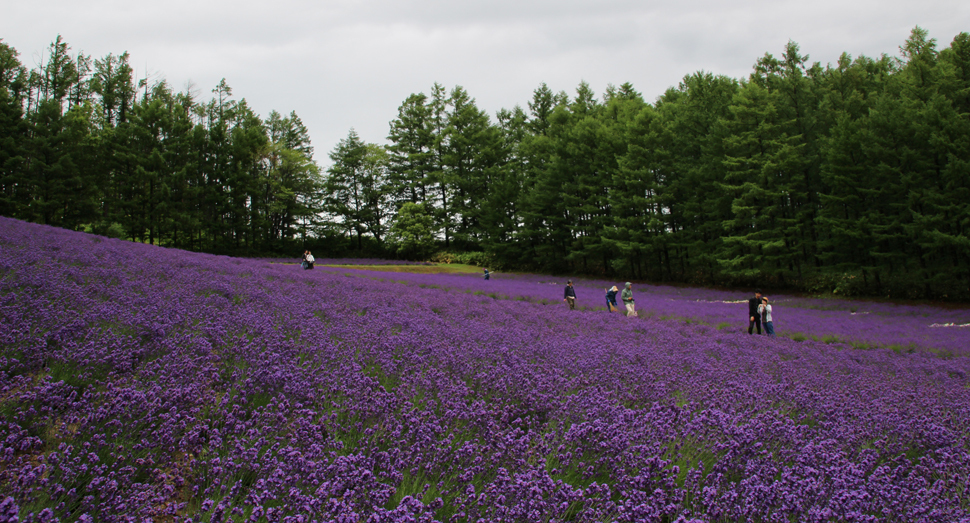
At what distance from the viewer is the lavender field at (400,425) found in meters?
2.31

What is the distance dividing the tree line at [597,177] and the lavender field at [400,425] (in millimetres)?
24219

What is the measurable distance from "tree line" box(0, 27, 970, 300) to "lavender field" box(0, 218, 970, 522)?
24.2 metres

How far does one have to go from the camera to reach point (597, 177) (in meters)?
38.1

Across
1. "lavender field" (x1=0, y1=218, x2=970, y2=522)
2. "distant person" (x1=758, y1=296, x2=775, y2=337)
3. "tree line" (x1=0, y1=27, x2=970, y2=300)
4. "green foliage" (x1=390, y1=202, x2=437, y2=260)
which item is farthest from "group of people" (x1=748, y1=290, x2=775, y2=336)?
"green foliage" (x1=390, y1=202, x2=437, y2=260)

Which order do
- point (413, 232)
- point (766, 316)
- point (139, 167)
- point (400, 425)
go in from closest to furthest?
1. point (400, 425)
2. point (766, 316)
3. point (139, 167)
4. point (413, 232)

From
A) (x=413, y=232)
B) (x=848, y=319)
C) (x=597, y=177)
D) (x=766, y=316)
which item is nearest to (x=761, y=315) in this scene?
(x=766, y=316)

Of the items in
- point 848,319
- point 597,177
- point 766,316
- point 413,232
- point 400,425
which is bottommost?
point 848,319

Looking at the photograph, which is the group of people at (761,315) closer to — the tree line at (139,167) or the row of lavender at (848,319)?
the row of lavender at (848,319)

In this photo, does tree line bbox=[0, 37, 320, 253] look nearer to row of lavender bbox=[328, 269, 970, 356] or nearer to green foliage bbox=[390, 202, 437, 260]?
green foliage bbox=[390, 202, 437, 260]

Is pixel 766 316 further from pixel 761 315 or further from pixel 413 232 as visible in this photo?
pixel 413 232

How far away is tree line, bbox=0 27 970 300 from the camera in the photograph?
25334mm

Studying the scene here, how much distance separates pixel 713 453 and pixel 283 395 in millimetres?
3274

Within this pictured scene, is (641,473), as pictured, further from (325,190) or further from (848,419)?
(325,190)

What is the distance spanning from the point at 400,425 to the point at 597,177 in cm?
3729
